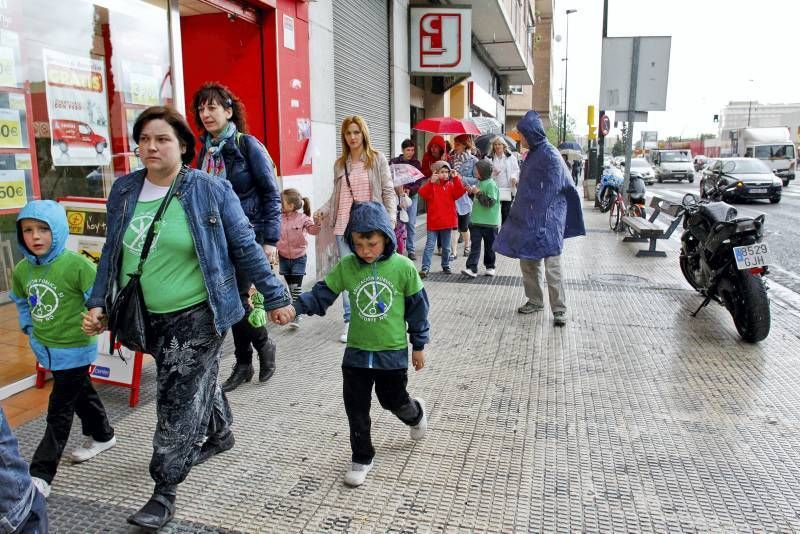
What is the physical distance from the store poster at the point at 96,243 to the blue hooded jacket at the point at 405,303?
1.79m

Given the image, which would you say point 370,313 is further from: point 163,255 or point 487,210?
point 487,210

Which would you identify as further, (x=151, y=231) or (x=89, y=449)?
(x=89, y=449)

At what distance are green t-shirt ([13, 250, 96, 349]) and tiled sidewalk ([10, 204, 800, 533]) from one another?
2.34 ft

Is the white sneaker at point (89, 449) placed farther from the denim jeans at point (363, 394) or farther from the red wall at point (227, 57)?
the red wall at point (227, 57)

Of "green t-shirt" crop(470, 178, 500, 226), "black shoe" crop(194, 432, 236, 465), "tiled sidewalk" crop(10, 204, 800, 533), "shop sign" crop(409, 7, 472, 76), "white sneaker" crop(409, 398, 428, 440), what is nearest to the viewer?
"tiled sidewalk" crop(10, 204, 800, 533)

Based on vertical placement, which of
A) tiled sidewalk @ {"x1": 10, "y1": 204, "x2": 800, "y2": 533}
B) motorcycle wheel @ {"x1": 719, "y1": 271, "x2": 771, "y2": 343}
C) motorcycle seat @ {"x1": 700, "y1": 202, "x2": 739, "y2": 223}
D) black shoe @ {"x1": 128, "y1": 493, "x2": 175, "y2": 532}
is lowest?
tiled sidewalk @ {"x1": 10, "y1": 204, "x2": 800, "y2": 533}

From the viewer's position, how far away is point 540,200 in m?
6.16

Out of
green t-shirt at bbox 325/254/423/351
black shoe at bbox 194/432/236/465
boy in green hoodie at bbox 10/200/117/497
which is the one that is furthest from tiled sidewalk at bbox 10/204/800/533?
green t-shirt at bbox 325/254/423/351

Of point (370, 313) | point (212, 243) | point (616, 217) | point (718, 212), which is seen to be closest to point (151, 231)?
point (212, 243)

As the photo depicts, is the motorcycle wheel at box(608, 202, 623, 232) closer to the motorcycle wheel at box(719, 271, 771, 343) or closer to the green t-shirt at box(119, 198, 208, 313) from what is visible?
the motorcycle wheel at box(719, 271, 771, 343)

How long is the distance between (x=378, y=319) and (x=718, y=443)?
206 centimetres

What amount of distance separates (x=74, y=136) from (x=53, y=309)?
7.88 ft

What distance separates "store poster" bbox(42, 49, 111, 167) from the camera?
4.82 metres

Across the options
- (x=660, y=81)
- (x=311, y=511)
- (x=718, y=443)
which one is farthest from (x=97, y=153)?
(x=660, y=81)
